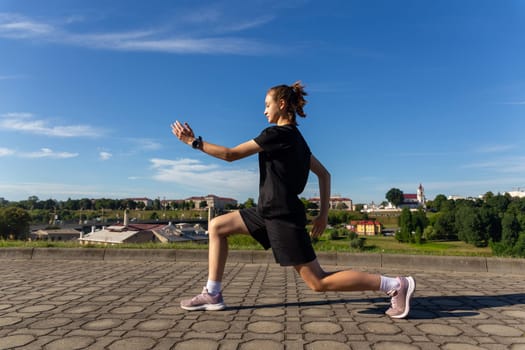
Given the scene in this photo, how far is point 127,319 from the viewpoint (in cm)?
320

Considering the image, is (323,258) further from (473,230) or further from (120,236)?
(473,230)

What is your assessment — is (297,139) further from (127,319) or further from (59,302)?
(59,302)

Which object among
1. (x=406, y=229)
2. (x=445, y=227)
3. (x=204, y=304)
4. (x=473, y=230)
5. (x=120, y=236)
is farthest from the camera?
(x=445, y=227)

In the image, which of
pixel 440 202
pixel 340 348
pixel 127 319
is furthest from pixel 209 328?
pixel 440 202

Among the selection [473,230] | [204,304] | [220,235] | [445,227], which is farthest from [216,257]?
[445,227]

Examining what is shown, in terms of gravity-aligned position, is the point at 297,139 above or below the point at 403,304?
above

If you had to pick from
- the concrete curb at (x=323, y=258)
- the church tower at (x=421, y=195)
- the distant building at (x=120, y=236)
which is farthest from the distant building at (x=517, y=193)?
the concrete curb at (x=323, y=258)

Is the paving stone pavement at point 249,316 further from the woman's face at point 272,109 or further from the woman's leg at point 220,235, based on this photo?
the woman's face at point 272,109

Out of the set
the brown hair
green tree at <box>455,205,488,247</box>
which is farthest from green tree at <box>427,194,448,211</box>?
the brown hair

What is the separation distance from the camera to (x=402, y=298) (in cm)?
331

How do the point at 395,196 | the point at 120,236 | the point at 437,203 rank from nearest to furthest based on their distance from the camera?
the point at 120,236
the point at 437,203
the point at 395,196

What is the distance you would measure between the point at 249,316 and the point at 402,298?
135 centimetres

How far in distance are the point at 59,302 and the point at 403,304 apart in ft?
11.0

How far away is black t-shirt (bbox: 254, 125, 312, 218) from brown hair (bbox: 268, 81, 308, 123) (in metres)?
0.18
